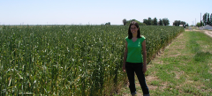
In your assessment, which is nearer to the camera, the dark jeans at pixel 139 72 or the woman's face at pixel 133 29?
the woman's face at pixel 133 29

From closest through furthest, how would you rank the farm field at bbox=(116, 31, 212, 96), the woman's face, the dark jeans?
the woman's face → the dark jeans → the farm field at bbox=(116, 31, 212, 96)

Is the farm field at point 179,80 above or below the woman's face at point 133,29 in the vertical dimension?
below

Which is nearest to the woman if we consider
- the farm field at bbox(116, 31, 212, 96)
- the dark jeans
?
the dark jeans

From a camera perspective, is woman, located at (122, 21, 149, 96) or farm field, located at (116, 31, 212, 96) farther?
farm field, located at (116, 31, 212, 96)

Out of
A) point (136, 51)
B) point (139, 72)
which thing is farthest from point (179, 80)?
point (136, 51)

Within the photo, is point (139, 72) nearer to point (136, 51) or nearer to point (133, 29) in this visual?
point (136, 51)

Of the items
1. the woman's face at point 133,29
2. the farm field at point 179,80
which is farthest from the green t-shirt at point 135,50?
the farm field at point 179,80

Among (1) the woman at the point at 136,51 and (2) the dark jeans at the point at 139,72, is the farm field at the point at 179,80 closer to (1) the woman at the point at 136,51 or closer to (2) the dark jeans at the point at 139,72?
(2) the dark jeans at the point at 139,72

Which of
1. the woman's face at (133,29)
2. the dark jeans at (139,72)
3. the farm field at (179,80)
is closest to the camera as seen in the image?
the woman's face at (133,29)

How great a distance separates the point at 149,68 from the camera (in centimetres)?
943

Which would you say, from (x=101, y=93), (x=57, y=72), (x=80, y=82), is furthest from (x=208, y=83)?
(x=57, y=72)

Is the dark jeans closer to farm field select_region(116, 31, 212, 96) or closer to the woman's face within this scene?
the woman's face

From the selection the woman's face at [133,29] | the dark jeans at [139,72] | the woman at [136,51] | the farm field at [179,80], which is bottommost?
the farm field at [179,80]

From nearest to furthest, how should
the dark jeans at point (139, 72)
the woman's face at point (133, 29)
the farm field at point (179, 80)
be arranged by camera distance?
the woman's face at point (133, 29), the dark jeans at point (139, 72), the farm field at point (179, 80)
